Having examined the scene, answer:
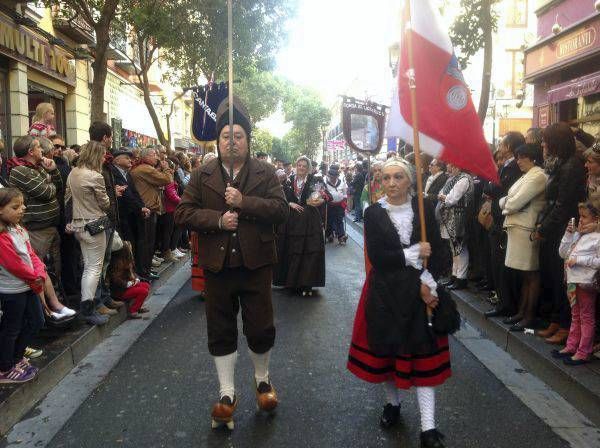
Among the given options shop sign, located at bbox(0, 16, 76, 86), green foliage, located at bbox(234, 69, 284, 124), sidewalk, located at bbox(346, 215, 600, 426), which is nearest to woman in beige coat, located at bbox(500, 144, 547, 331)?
sidewalk, located at bbox(346, 215, 600, 426)

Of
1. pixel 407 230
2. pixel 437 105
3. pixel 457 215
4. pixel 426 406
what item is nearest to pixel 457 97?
pixel 437 105

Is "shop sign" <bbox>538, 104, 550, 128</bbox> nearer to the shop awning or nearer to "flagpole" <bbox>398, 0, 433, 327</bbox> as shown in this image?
the shop awning

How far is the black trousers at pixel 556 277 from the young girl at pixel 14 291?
167 inches

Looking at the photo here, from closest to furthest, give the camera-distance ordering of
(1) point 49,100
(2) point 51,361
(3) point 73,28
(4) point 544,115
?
(2) point 51,361 → (4) point 544,115 → (3) point 73,28 → (1) point 49,100

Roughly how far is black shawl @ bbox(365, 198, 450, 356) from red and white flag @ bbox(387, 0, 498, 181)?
17.8 inches

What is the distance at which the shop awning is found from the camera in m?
10.2

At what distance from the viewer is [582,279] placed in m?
4.45

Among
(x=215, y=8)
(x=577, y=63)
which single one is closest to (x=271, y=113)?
(x=215, y=8)

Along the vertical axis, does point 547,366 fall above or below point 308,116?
below

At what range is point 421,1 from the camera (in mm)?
3734

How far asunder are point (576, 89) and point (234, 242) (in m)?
9.52

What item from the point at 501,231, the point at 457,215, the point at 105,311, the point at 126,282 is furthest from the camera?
the point at 457,215

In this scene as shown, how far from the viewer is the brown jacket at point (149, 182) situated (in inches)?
328

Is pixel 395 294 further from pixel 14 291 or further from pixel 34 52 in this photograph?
pixel 34 52
